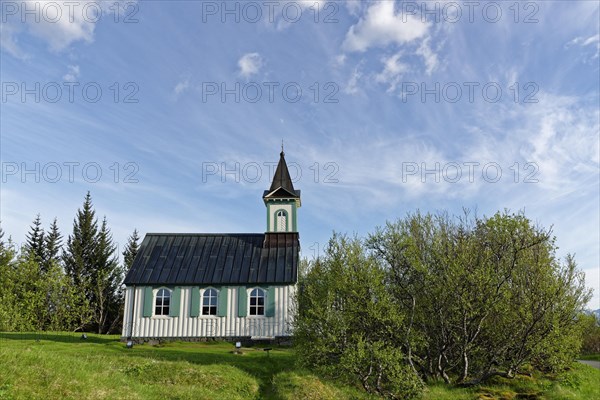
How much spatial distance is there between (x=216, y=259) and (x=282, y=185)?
791 centimetres

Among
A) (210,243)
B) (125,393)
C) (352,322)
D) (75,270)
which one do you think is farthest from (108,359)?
(75,270)

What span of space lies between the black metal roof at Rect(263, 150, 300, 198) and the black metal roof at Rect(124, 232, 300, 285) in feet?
10.4

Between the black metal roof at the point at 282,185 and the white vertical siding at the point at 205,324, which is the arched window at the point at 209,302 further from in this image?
Answer: the black metal roof at the point at 282,185

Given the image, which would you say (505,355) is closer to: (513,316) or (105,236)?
(513,316)

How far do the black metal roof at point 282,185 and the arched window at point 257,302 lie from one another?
26.2ft

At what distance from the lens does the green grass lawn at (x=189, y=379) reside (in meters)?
11.0

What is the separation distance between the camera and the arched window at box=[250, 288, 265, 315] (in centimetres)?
3055

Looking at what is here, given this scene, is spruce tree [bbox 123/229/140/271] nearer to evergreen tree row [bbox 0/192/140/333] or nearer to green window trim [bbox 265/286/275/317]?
evergreen tree row [bbox 0/192/140/333]

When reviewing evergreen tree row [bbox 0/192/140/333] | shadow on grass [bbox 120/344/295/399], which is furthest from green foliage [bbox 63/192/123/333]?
shadow on grass [bbox 120/344/295/399]

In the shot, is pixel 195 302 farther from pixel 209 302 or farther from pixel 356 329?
pixel 356 329

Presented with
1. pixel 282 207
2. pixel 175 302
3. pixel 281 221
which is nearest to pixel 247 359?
pixel 175 302

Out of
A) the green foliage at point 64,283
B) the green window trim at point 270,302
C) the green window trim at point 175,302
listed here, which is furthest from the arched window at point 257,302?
the green foliage at point 64,283

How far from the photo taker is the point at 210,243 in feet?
113

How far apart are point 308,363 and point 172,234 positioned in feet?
66.9
